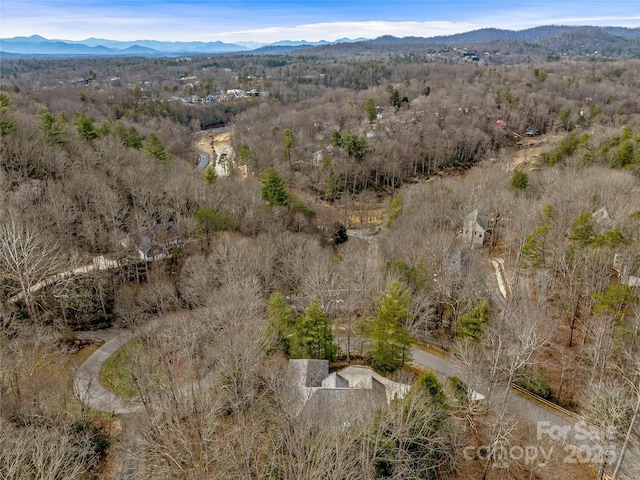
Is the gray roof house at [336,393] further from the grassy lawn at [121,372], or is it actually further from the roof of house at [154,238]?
the roof of house at [154,238]

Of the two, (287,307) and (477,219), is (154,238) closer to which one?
(287,307)

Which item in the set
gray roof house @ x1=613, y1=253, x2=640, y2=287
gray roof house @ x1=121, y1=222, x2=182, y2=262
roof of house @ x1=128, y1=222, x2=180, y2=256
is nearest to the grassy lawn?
gray roof house @ x1=121, y1=222, x2=182, y2=262

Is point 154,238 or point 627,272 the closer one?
point 627,272

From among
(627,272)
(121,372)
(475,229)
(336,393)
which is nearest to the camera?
(336,393)

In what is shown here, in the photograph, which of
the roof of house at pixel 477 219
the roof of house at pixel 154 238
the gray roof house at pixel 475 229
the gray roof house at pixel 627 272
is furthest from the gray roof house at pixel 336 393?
the roof of house at pixel 477 219

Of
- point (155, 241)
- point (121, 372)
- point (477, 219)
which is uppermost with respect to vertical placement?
point (155, 241)

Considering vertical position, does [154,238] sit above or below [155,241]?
above

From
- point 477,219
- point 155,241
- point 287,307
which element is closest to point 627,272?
point 477,219

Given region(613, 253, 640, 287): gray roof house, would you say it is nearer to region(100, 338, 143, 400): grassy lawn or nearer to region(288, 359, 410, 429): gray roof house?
region(288, 359, 410, 429): gray roof house

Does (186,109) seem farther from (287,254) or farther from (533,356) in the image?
(533,356)
